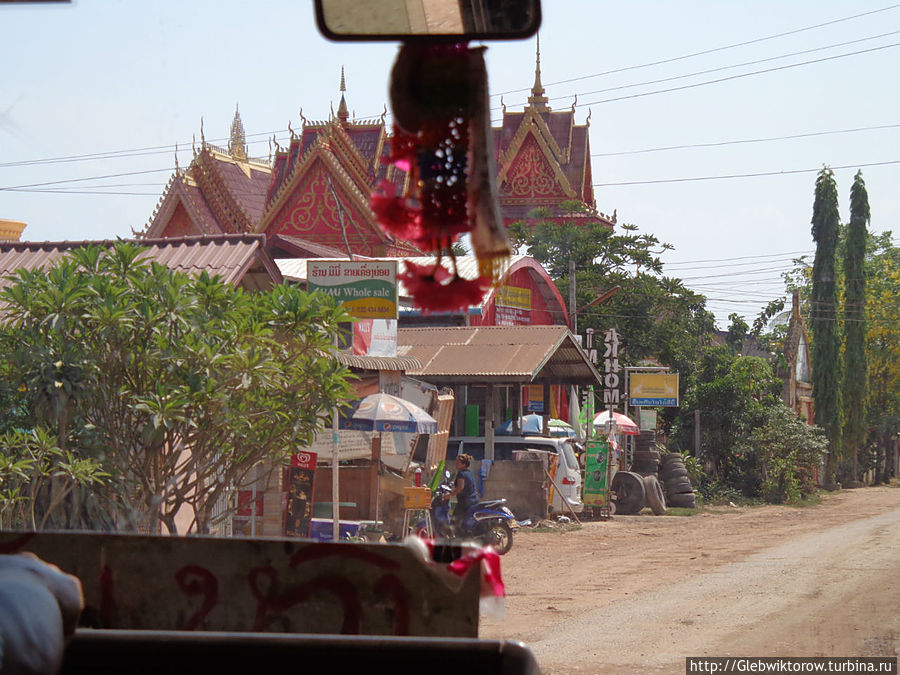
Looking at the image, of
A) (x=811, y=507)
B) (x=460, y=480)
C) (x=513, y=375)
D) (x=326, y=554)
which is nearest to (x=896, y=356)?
(x=811, y=507)

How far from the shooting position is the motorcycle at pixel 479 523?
15367mm

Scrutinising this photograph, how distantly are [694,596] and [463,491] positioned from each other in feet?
17.0

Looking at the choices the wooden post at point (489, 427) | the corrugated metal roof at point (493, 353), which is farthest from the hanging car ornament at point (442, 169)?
the wooden post at point (489, 427)

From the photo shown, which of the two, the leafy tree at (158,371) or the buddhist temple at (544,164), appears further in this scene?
the buddhist temple at (544,164)

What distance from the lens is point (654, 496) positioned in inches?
995

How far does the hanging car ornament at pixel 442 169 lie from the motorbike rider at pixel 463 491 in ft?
44.4

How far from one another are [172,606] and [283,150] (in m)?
19.5

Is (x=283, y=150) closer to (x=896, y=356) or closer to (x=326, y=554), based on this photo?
(x=326, y=554)

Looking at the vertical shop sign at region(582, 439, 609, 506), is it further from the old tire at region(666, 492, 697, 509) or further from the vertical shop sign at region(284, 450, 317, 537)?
the vertical shop sign at region(284, 450, 317, 537)

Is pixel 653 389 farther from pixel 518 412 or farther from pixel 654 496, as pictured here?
pixel 518 412

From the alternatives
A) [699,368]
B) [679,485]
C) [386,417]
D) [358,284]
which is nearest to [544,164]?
[699,368]

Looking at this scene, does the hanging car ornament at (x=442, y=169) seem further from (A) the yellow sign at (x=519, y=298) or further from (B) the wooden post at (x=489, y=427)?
(A) the yellow sign at (x=519, y=298)

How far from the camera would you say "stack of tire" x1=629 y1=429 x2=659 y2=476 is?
91.8 feet

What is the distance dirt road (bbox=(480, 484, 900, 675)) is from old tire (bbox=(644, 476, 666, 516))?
4867 millimetres
